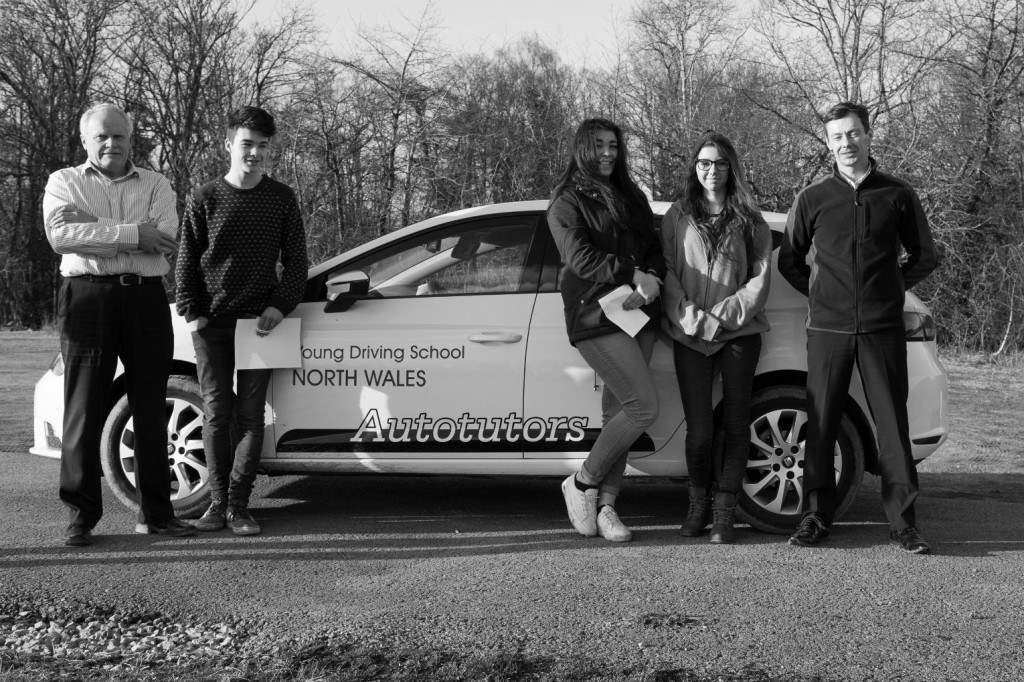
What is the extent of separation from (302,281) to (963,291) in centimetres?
1379

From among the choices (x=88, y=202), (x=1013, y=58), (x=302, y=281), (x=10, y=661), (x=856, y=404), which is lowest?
(x=10, y=661)

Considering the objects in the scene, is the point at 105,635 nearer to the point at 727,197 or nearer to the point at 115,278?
the point at 115,278

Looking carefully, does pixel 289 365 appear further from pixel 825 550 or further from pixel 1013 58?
pixel 1013 58

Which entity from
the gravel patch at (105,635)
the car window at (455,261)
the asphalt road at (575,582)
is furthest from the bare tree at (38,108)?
the gravel patch at (105,635)

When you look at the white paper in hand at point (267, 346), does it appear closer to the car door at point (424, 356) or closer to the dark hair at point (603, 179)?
the car door at point (424, 356)

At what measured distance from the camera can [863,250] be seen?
475cm

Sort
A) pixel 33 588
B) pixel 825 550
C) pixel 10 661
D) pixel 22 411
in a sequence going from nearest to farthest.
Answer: pixel 10 661
pixel 33 588
pixel 825 550
pixel 22 411

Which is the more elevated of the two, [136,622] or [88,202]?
[88,202]

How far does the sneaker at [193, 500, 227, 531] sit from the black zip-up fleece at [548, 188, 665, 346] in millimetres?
2025

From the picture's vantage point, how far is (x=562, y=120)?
22.8 m

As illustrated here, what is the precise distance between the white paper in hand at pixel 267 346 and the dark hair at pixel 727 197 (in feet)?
6.91

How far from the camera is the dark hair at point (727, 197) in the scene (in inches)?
193

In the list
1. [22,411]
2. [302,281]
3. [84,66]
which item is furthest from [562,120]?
[302,281]

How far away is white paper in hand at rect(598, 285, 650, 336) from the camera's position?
475 cm
